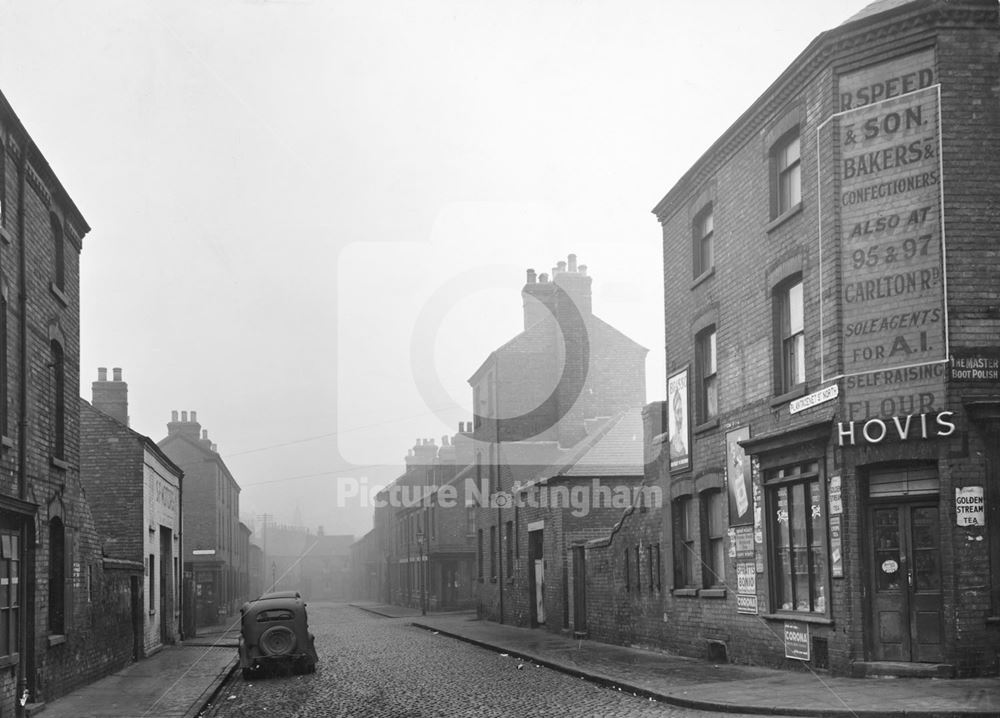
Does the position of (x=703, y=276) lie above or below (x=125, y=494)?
above

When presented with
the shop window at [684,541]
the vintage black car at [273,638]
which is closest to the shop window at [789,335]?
the shop window at [684,541]

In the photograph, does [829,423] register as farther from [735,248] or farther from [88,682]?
[88,682]

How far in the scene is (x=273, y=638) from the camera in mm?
20906

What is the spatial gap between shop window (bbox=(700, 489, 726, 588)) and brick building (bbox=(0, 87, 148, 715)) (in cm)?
1103

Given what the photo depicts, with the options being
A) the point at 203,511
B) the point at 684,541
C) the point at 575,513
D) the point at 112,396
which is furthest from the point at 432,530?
the point at 684,541

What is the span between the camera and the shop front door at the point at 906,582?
14875 millimetres

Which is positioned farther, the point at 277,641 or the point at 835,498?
the point at 277,641

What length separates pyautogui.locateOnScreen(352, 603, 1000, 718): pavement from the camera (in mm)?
12430

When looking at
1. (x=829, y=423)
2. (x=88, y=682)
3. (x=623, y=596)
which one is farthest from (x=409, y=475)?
(x=829, y=423)

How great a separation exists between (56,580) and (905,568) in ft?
41.6

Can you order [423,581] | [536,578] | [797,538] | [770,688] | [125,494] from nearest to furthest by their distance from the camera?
[770,688] < [797,538] < [125,494] < [536,578] < [423,581]

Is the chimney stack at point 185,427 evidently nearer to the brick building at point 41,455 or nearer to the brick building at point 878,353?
the brick building at point 41,455

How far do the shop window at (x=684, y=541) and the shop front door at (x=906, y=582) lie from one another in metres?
6.58

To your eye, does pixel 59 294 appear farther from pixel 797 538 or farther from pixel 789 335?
pixel 797 538
